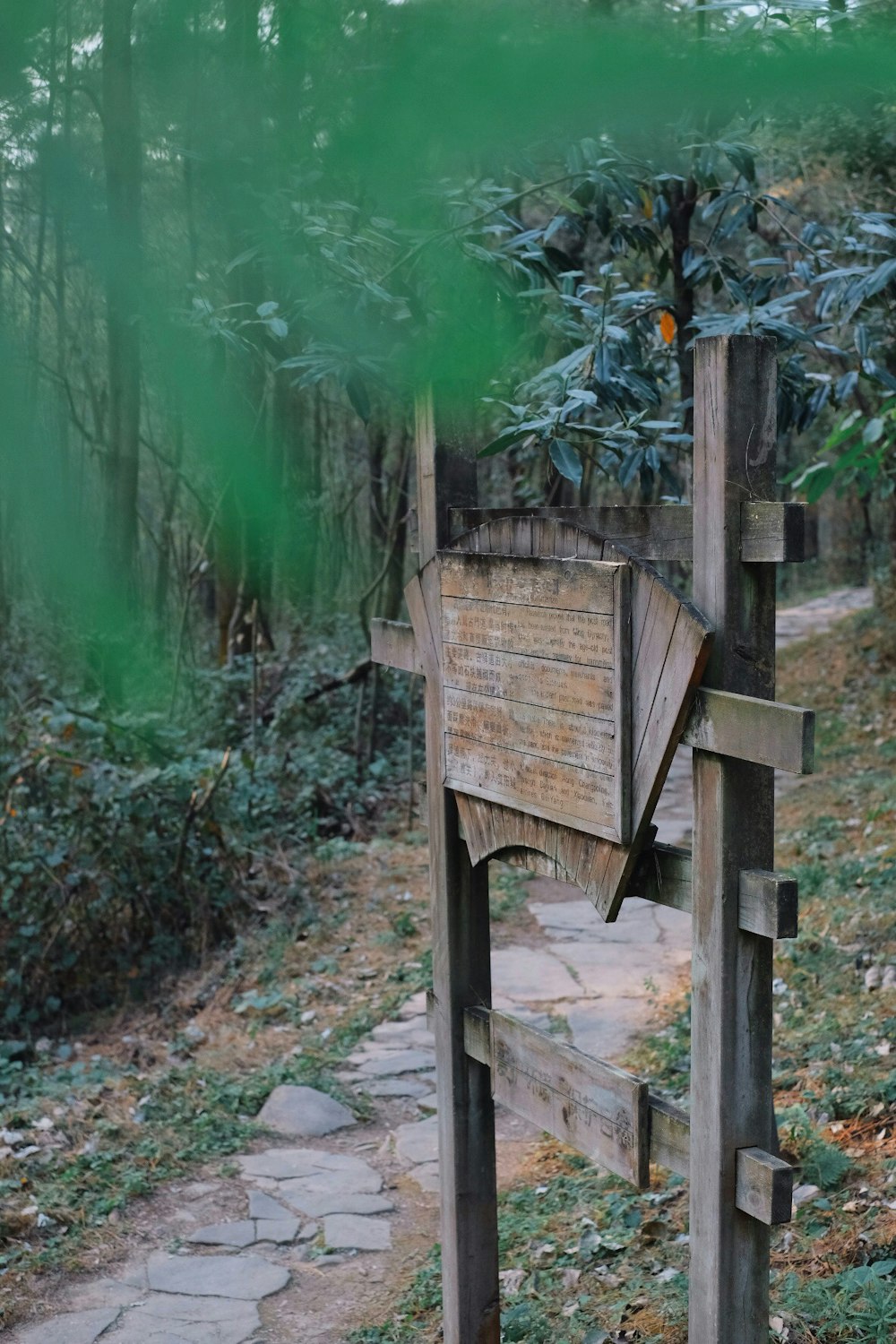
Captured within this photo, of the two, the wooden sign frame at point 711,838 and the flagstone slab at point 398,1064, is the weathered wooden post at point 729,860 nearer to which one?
the wooden sign frame at point 711,838

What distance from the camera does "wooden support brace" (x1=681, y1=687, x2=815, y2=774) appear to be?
1.93 metres

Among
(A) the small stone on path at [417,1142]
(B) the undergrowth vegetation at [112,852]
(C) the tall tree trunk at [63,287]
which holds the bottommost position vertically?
(A) the small stone on path at [417,1142]

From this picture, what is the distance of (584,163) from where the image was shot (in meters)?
1.32

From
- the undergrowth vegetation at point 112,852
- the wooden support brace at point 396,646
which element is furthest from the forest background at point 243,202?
the undergrowth vegetation at point 112,852

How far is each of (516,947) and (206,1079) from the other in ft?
6.20

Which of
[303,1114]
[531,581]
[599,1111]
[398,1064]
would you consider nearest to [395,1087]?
[398,1064]

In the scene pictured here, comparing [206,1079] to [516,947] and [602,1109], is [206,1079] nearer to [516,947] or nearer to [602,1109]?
[516,947]

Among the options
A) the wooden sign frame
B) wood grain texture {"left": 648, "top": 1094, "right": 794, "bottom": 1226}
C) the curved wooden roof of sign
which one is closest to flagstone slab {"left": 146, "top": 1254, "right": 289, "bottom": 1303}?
the wooden sign frame

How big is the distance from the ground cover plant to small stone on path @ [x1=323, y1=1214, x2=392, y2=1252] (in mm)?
307

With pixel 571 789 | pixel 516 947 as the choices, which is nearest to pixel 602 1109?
pixel 571 789

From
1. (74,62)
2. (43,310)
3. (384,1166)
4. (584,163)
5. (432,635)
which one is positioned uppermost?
(584,163)

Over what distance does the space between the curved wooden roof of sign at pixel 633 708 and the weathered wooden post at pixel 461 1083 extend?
22 cm

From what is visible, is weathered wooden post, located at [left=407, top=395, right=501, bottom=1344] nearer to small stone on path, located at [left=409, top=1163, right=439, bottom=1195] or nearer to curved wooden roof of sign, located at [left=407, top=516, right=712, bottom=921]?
curved wooden roof of sign, located at [left=407, top=516, right=712, bottom=921]

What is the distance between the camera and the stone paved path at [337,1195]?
3.70m
